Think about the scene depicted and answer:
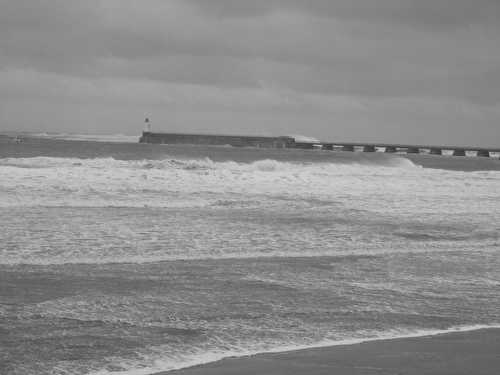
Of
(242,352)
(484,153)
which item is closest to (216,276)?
(242,352)

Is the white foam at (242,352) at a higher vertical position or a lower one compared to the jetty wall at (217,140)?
lower

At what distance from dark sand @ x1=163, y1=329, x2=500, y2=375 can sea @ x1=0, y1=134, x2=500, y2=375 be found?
0.17 m

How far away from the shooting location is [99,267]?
7297 millimetres

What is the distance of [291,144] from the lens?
11875 cm

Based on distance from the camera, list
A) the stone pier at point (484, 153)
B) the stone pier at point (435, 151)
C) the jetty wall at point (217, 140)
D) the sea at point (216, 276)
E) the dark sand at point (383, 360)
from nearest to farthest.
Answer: the dark sand at point (383, 360), the sea at point (216, 276), the stone pier at point (484, 153), the stone pier at point (435, 151), the jetty wall at point (217, 140)

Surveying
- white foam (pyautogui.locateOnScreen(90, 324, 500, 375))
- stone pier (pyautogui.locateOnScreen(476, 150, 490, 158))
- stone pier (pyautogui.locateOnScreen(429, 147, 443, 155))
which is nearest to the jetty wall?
stone pier (pyautogui.locateOnScreen(429, 147, 443, 155))

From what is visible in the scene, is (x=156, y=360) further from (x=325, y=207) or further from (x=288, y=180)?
(x=288, y=180)

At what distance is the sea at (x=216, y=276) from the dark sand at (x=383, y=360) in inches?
6.8

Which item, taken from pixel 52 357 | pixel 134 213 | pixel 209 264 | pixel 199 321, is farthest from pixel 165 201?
pixel 52 357

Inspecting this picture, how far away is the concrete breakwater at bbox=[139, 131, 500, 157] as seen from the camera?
108 metres

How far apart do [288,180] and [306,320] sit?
15599mm

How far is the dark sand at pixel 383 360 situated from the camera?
13.4ft

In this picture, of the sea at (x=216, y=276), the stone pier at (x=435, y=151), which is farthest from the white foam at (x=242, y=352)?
the stone pier at (x=435, y=151)

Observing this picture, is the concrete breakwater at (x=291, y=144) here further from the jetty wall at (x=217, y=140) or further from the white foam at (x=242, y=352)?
the white foam at (x=242, y=352)
